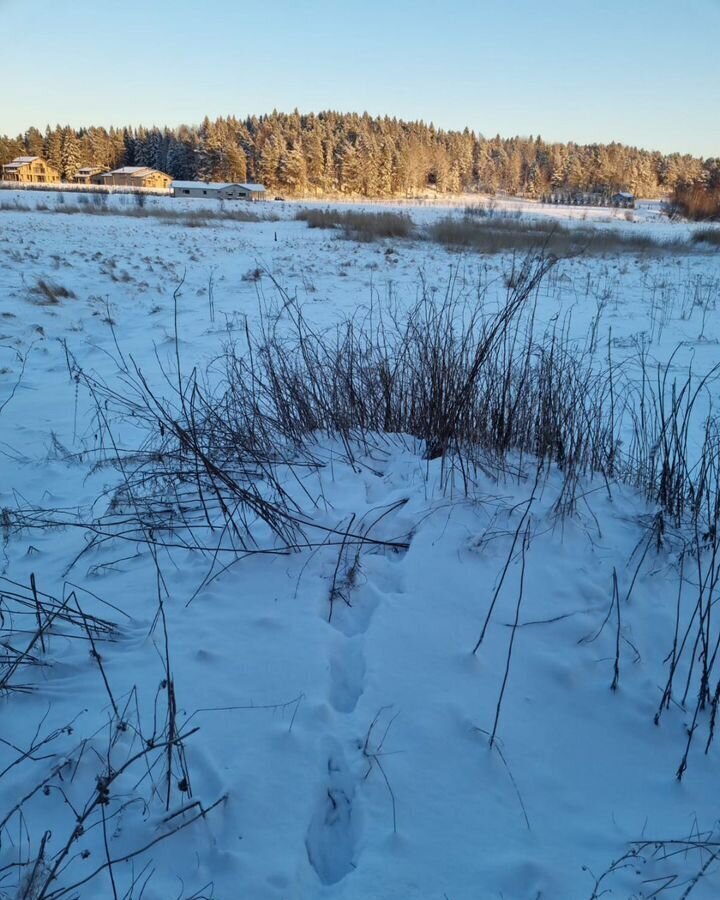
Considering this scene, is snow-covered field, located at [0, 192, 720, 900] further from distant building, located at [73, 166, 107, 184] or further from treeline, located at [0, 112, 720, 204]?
distant building, located at [73, 166, 107, 184]

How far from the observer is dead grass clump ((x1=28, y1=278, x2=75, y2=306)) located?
274 inches

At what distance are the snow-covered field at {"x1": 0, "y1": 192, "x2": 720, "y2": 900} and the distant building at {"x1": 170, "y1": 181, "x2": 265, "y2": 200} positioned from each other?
55.6m

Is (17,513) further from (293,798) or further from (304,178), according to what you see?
(304,178)

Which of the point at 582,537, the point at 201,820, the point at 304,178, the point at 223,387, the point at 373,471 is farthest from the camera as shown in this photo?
the point at 304,178

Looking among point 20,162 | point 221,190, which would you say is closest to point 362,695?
point 221,190

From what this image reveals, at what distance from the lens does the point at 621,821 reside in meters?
1.27

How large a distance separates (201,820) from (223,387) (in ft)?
12.4

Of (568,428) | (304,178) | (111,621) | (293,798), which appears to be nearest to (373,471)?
(568,428)

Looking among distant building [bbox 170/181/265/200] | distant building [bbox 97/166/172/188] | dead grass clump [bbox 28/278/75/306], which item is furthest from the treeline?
dead grass clump [bbox 28/278/75/306]

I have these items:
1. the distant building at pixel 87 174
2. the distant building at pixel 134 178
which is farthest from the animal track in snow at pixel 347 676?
the distant building at pixel 87 174

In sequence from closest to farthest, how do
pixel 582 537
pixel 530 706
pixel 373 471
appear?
pixel 530 706, pixel 582 537, pixel 373 471

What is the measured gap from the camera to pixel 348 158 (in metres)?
62.5

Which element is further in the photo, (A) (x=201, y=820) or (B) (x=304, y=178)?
(B) (x=304, y=178)

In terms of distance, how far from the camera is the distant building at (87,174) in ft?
215
